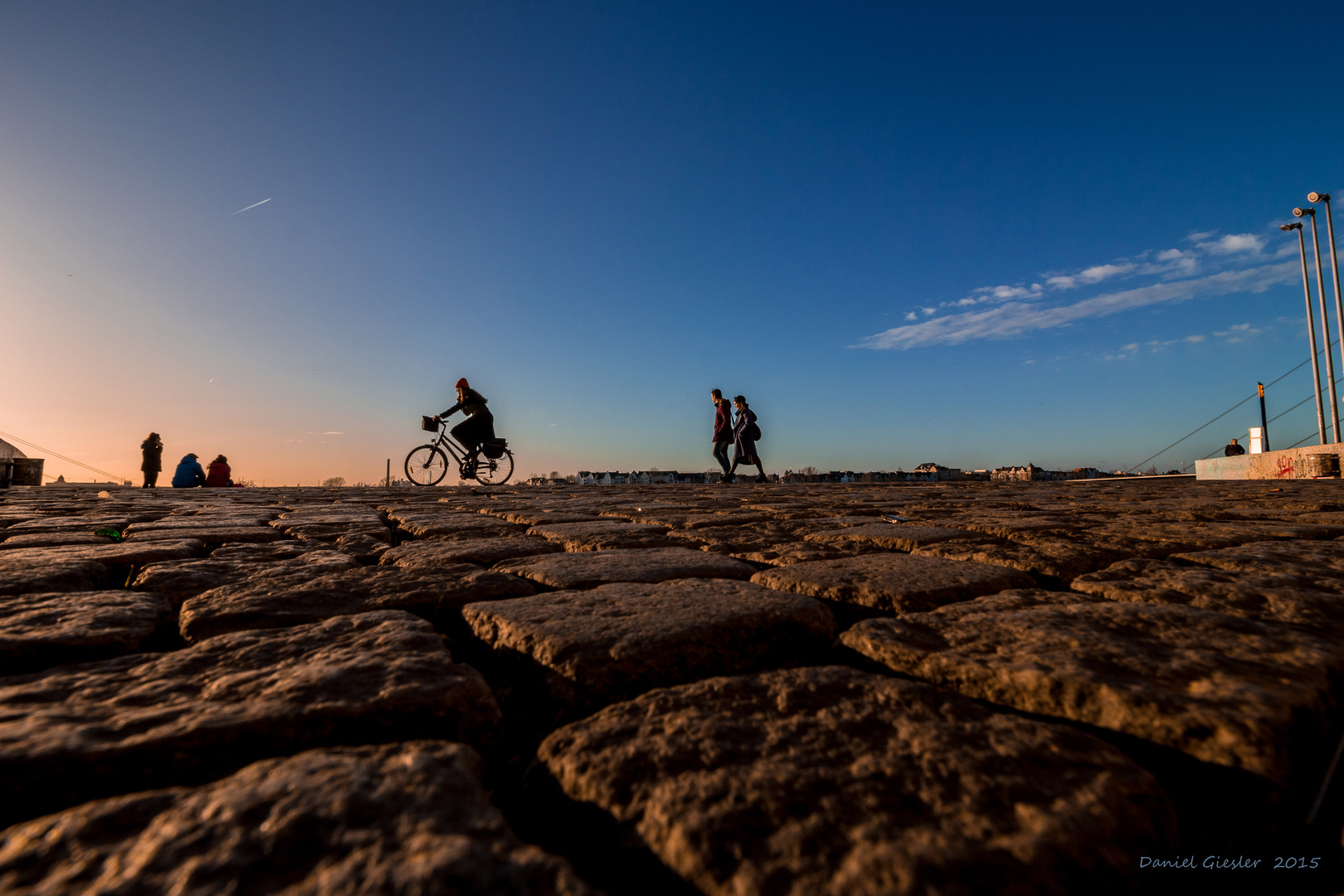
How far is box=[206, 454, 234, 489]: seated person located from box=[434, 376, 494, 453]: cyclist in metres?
4.47

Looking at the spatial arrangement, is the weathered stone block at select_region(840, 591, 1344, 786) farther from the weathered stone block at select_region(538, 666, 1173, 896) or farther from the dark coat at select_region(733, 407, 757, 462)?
the dark coat at select_region(733, 407, 757, 462)

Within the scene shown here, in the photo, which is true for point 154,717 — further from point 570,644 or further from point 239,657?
point 570,644

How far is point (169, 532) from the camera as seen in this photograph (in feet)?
8.76

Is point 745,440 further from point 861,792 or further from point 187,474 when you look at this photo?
point 861,792

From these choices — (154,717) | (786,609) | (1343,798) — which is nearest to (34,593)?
(154,717)

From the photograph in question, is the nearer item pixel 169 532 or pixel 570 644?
pixel 570 644

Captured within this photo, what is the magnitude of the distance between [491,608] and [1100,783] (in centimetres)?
109

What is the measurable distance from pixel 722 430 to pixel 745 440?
19.5 inches

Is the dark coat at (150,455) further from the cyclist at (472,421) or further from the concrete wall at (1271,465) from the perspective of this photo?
the concrete wall at (1271,465)

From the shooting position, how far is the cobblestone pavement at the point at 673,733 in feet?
1.81

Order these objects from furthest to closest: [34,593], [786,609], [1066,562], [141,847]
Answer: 1. [1066,562]
2. [34,593]
3. [786,609]
4. [141,847]

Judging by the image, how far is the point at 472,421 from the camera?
9969 millimetres

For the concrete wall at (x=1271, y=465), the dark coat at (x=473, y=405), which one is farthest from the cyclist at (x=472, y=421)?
the concrete wall at (x=1271, y=465)

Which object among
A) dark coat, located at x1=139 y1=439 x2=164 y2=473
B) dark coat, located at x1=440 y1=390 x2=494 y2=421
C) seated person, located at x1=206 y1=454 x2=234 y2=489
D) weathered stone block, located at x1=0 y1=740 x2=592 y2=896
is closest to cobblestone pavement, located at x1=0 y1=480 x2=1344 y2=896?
weathered stone block, located at x1=0 y1=740 x2=592 y2=896
